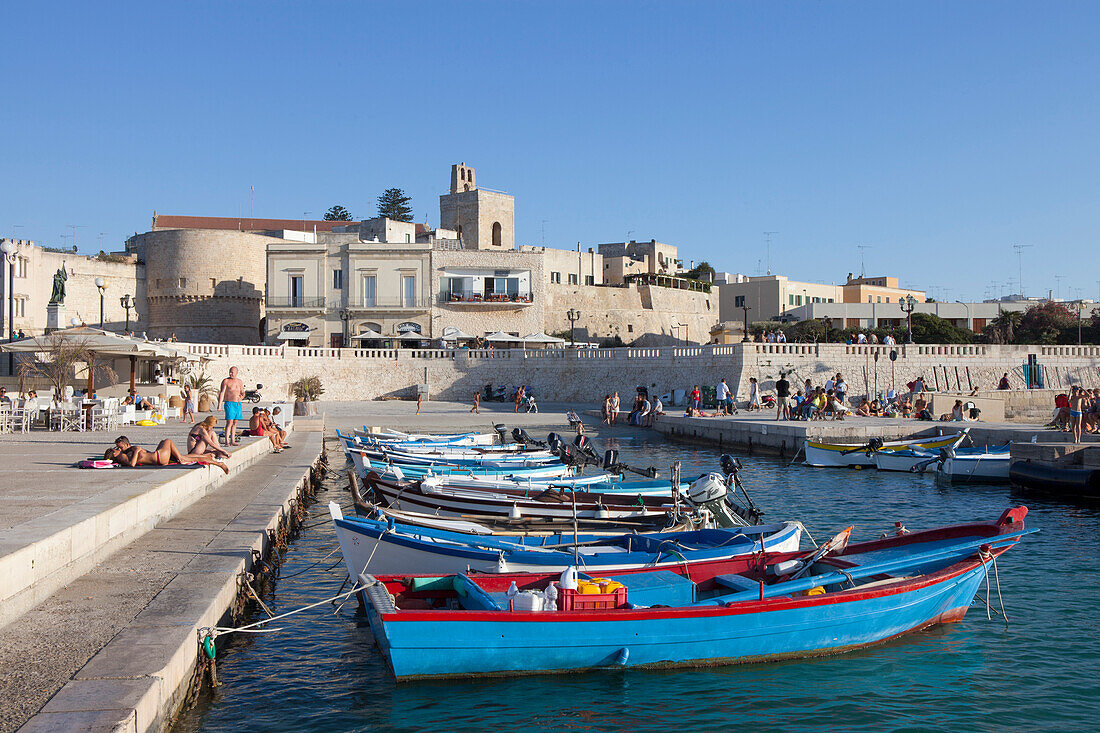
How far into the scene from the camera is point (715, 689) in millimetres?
7496

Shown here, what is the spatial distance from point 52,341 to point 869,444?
20233 millimetres

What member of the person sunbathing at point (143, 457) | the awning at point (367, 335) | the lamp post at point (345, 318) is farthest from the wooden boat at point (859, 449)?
the lamp post at point (345, 318)

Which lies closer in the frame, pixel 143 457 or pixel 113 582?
pixel 113 582

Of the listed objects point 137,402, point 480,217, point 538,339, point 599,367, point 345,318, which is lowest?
point 137,402

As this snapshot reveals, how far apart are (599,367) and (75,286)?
32.7m

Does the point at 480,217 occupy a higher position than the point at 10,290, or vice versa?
the point at 480,217

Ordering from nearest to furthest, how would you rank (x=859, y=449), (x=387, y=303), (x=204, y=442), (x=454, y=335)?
(x=204, y=442)
(x=859, y=449)
(x=454, y=335)
(x=387, y=303)

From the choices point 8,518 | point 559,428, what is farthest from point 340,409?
point 8,518

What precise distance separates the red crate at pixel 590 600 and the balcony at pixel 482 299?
43.6 meters

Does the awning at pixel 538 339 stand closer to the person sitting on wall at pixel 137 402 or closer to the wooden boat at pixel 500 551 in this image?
the person sitting on wall at pixel 137 402

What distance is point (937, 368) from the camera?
39.0m

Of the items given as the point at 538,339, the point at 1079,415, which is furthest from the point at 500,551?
the point at 538,339

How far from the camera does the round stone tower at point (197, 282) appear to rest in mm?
54562

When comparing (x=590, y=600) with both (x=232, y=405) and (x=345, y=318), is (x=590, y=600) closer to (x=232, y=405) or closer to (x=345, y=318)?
(x=232, y=405)
